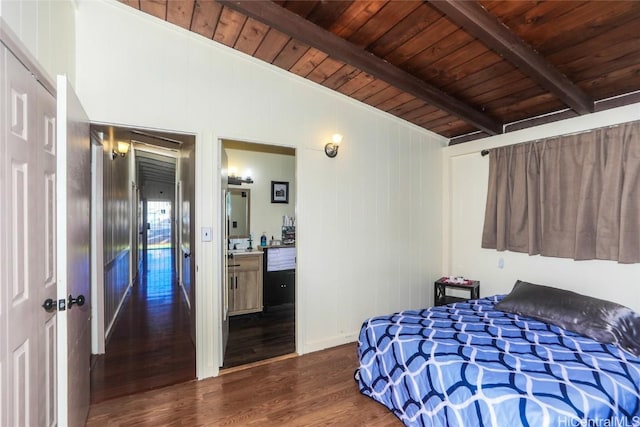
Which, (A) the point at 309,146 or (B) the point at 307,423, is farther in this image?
(A) the point at 309,146

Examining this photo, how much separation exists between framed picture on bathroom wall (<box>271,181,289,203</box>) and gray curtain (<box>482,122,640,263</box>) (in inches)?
114

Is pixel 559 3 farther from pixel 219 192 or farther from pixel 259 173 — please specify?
pixel 259 173

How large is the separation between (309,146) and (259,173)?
5.94 ft

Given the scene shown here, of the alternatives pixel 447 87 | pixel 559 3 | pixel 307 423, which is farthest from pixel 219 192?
pixel 559 3

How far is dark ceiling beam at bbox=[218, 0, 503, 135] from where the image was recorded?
212 cm

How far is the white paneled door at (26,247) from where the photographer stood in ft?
3.97

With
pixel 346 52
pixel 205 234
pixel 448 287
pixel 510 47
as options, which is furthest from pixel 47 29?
pixel 448 287

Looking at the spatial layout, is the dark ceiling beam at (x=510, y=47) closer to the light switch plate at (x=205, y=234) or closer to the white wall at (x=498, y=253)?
the white wall at (x=498, y=253)

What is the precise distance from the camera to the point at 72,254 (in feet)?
5.53

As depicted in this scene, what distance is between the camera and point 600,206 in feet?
8.76

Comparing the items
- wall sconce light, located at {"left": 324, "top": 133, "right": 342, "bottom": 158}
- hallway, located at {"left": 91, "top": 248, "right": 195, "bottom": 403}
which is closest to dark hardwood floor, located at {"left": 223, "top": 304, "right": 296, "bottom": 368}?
hallway, located at {"left": 91, "top": 248, "right": 195, "bottom": 403}

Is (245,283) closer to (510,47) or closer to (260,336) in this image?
(260,336)

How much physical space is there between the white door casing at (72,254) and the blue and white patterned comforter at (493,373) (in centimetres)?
191

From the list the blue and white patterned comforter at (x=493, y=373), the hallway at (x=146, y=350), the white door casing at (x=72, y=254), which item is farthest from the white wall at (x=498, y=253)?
the white door casing at (x=72, y=254)
